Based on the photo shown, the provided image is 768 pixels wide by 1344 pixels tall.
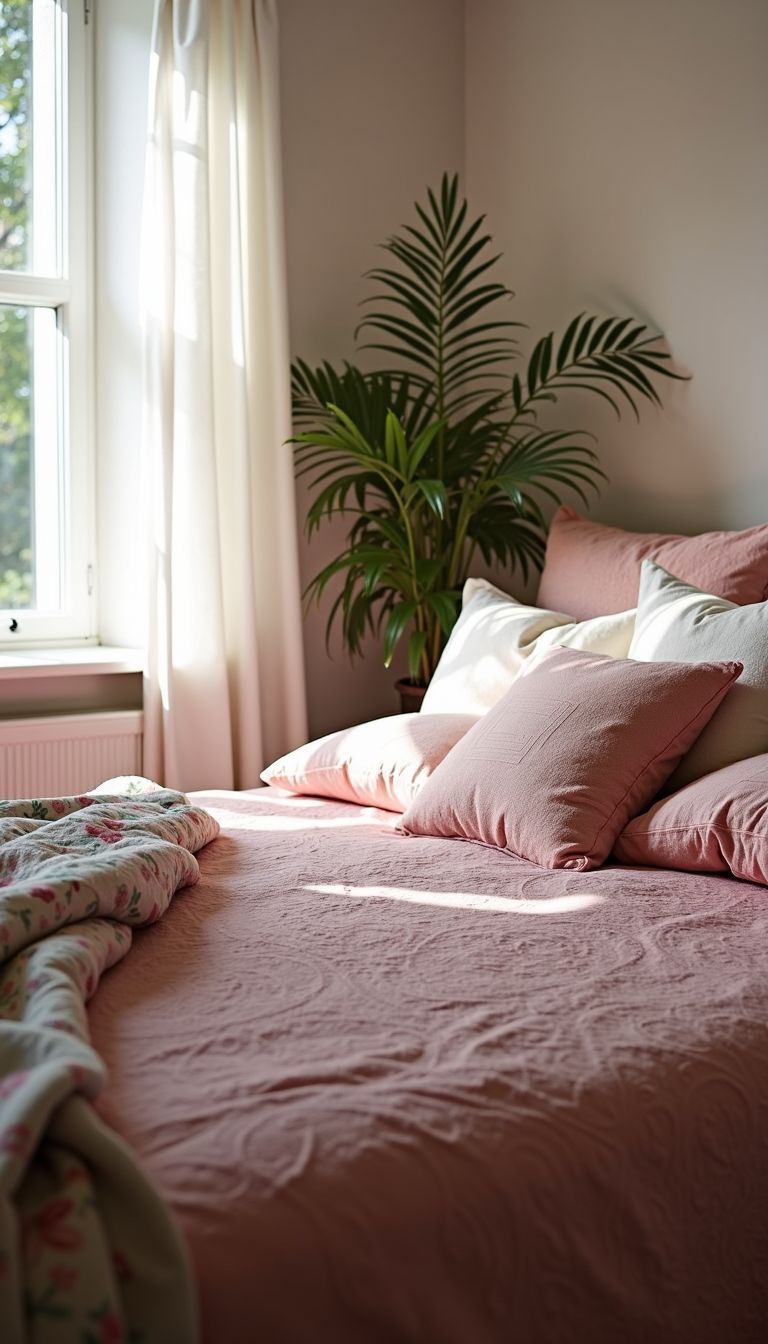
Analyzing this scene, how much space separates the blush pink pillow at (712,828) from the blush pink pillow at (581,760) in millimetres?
46

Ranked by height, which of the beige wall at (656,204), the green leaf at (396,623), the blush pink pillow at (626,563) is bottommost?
the green leaf at (396,623)

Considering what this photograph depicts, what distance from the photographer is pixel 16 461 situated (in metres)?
3.30

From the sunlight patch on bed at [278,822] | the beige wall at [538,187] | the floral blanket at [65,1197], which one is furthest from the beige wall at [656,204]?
the floral blanket at [65,1197]

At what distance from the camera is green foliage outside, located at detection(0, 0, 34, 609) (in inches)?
127

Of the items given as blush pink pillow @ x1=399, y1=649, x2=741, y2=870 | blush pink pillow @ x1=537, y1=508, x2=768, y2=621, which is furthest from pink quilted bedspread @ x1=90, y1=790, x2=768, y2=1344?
blush pink pillow @ x1=537, y1=508, x2=768, y2=621

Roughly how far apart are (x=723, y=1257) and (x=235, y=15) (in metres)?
3.05

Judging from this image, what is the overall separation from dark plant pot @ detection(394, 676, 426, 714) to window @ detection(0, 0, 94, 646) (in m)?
0.90

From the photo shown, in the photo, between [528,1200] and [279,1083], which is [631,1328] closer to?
[528,1200]

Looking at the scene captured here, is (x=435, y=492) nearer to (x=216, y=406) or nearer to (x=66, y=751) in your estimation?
(x=216, y=406)

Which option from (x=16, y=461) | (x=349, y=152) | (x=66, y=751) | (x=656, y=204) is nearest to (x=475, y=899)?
(x=66, y=751)

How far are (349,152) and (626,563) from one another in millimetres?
1593

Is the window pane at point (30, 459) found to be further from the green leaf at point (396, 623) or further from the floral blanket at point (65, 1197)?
the floral blanket at point (65, 1197)

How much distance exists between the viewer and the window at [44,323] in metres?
3.24

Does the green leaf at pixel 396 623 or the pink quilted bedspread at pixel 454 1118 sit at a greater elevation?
the green leaf at pixel 396 623
